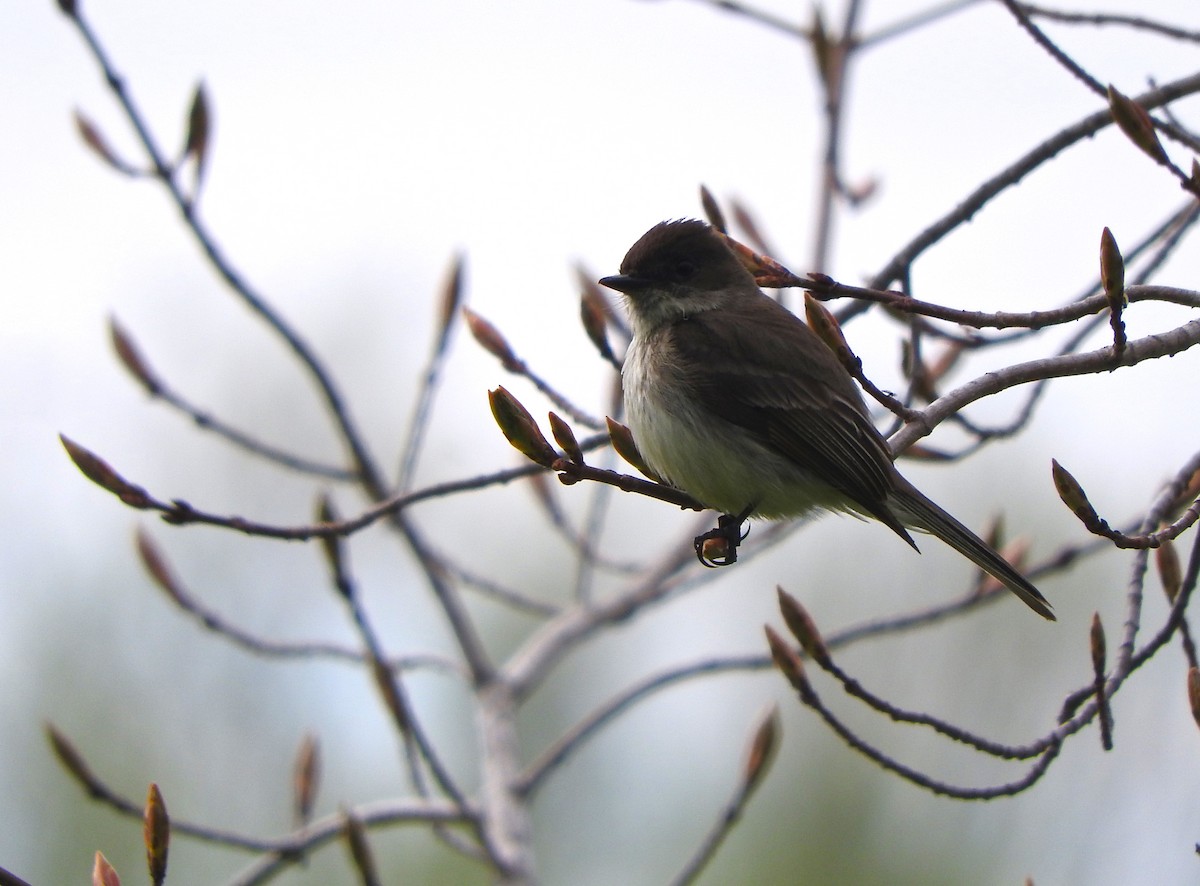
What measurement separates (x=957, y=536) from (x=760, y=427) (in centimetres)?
76

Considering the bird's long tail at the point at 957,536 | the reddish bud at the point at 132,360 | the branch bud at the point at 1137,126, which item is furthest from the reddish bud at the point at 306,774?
the branch bud at the point at 1137,126

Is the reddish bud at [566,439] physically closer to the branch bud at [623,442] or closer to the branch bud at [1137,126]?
the branch bud at [623,442]

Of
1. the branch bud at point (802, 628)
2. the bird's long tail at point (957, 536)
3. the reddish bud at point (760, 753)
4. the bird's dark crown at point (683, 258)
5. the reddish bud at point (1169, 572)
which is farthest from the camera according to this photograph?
the bird's dark crown at point (683, 258)

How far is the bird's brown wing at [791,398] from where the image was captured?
4.52 meters

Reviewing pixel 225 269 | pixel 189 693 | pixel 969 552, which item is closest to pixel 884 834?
pixel 189 693

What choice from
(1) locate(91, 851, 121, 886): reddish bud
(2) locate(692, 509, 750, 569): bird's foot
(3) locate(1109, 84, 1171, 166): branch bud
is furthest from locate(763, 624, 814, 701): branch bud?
(1) locate(91, 851, 121, 886): reddish bud

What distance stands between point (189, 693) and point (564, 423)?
12.2m

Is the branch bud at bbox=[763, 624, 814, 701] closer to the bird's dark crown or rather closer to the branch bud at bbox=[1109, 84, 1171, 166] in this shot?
the branch bud at bbox=[1109, 84, 1171, 166]

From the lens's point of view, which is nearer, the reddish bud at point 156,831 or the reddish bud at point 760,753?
the reddish bud at point 156,831

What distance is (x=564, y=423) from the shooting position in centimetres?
330

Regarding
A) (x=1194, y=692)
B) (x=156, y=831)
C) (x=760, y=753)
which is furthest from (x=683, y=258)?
(x=156, y=831)

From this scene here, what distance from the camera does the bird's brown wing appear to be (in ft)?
14.8

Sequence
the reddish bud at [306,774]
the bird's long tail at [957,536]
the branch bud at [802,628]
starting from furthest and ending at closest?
the reddish bud at [306,774] → the bird's long tail at [957,536] → the branch bud at [802,628]

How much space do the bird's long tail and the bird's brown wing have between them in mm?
59
